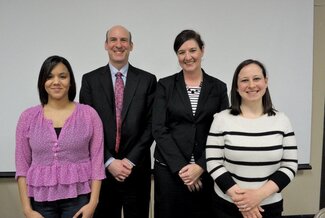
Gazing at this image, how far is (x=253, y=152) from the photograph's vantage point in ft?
4.95

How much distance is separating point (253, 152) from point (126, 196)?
906mm

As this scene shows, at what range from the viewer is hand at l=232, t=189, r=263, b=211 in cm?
152

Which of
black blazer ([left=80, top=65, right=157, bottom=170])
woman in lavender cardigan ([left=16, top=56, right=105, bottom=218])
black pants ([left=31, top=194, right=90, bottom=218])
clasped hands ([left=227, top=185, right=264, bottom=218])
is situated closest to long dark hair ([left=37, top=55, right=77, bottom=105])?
woman in lavender cardigan ([left=16, top=56, right=105, bottom=218])

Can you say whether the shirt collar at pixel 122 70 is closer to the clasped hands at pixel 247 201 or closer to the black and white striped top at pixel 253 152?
the black and white striped top at pixel 253 152

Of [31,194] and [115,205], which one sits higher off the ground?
[31,194]

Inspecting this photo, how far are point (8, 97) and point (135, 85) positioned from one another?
1259mm

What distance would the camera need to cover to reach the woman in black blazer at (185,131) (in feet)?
5.89

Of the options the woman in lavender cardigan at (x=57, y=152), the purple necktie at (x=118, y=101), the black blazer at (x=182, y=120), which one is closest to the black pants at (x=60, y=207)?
the woman in lavender cardigan at (x=57, y=152)

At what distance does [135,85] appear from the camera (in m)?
1.95

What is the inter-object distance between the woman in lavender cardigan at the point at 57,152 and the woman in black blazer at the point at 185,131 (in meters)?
0.39

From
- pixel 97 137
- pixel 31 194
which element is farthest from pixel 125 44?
pixel 31 194

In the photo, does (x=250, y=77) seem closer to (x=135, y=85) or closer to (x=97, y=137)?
(x=135, y=85)

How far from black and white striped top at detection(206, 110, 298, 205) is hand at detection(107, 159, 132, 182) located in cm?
54

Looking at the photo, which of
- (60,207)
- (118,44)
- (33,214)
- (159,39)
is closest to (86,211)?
(60,207)
